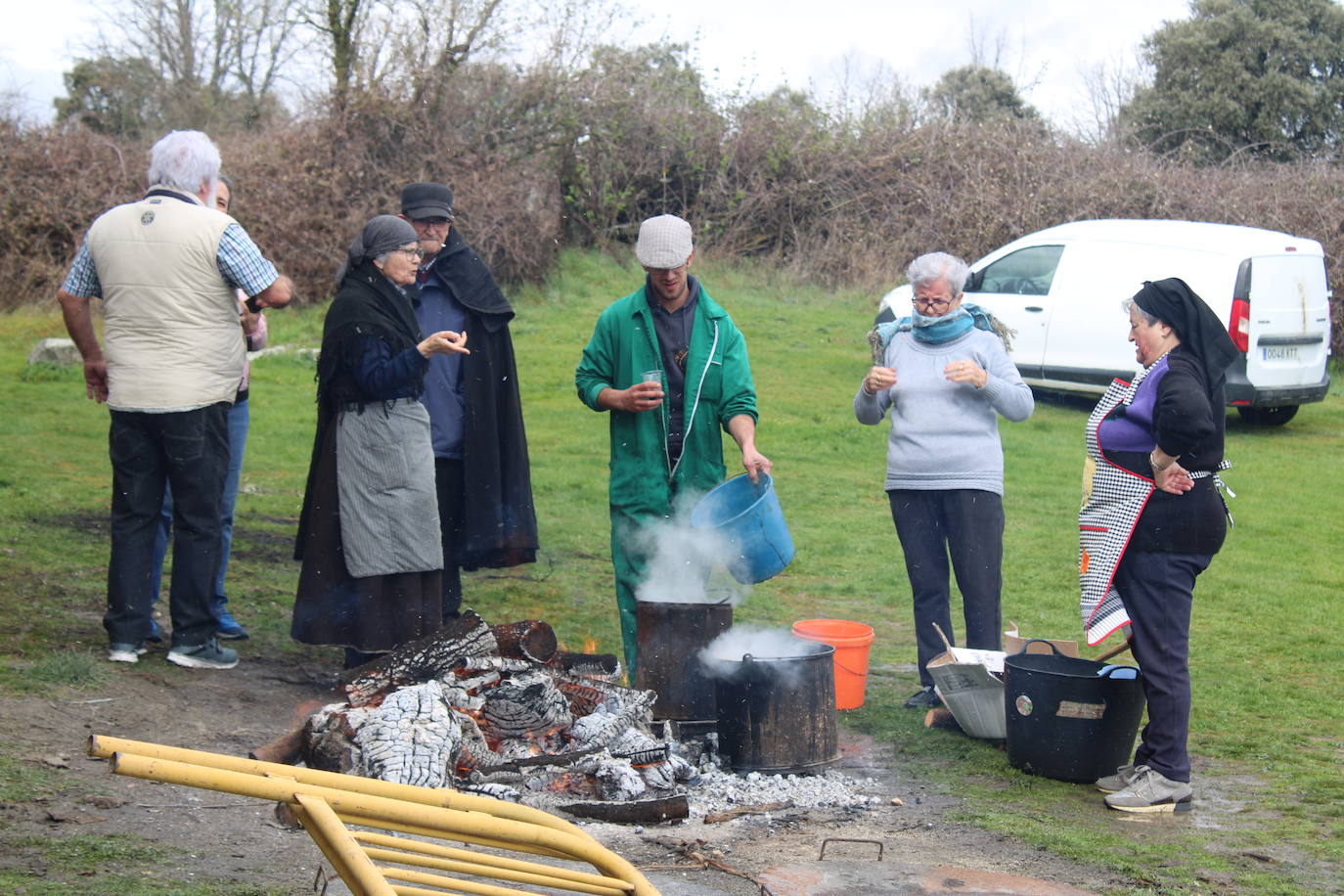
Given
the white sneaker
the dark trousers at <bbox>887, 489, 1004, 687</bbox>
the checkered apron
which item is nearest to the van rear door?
the dark trousers at <bbox>887, 489, 1004, 687</bbox>

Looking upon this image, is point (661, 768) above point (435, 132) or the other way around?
the other way around

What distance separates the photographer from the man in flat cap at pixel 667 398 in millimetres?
5590

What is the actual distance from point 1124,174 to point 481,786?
60.1 ft

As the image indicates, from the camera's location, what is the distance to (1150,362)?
15.7ft

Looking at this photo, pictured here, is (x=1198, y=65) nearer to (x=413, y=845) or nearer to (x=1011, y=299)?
(x=1011, y=299)

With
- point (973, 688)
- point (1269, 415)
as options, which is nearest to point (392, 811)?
point (973, 688)

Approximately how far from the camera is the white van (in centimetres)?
1288

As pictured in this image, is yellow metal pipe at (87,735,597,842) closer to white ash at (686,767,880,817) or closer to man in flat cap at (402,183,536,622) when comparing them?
white ash at (686,767,880,817)

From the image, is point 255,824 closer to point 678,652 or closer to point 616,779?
point 616,779

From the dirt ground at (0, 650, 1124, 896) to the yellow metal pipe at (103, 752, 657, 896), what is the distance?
123cm

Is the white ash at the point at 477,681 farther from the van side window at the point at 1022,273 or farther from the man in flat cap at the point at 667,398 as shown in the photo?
the van side window at the point at 1022,273

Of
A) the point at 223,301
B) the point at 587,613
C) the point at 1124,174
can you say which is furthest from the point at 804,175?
the point at 223,301

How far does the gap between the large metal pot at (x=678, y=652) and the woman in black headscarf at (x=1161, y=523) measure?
4.95ft

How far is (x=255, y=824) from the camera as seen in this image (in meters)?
4.12
